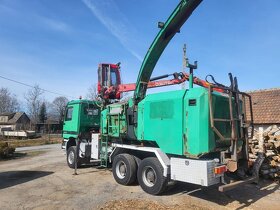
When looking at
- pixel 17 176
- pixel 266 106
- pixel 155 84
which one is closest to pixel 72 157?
pixel 17 176

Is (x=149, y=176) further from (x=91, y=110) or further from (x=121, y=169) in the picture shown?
(x=91, y=110)

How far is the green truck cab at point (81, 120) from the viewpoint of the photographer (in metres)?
13.5

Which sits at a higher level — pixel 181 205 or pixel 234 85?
pixel 234 85

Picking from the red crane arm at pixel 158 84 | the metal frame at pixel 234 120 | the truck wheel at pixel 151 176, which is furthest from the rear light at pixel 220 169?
the red crane arm at pixel 158 84

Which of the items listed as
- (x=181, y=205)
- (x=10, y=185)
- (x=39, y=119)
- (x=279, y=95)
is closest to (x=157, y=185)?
(x=181, y=205)

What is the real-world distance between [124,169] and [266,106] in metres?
15.9

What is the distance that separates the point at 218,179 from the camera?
24.6ft

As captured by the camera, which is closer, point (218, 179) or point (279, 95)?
point (218, 179)

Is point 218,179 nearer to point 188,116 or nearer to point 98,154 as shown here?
point 188,116

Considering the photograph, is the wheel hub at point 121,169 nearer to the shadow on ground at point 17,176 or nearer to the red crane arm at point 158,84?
the red crane arm at point 158,84

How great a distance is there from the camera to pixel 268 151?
11.8m

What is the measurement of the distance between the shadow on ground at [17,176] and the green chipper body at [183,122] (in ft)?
14.7

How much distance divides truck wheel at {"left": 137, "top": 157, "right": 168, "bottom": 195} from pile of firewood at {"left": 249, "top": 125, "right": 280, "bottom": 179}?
4740 mm

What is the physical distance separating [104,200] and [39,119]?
7423cm
